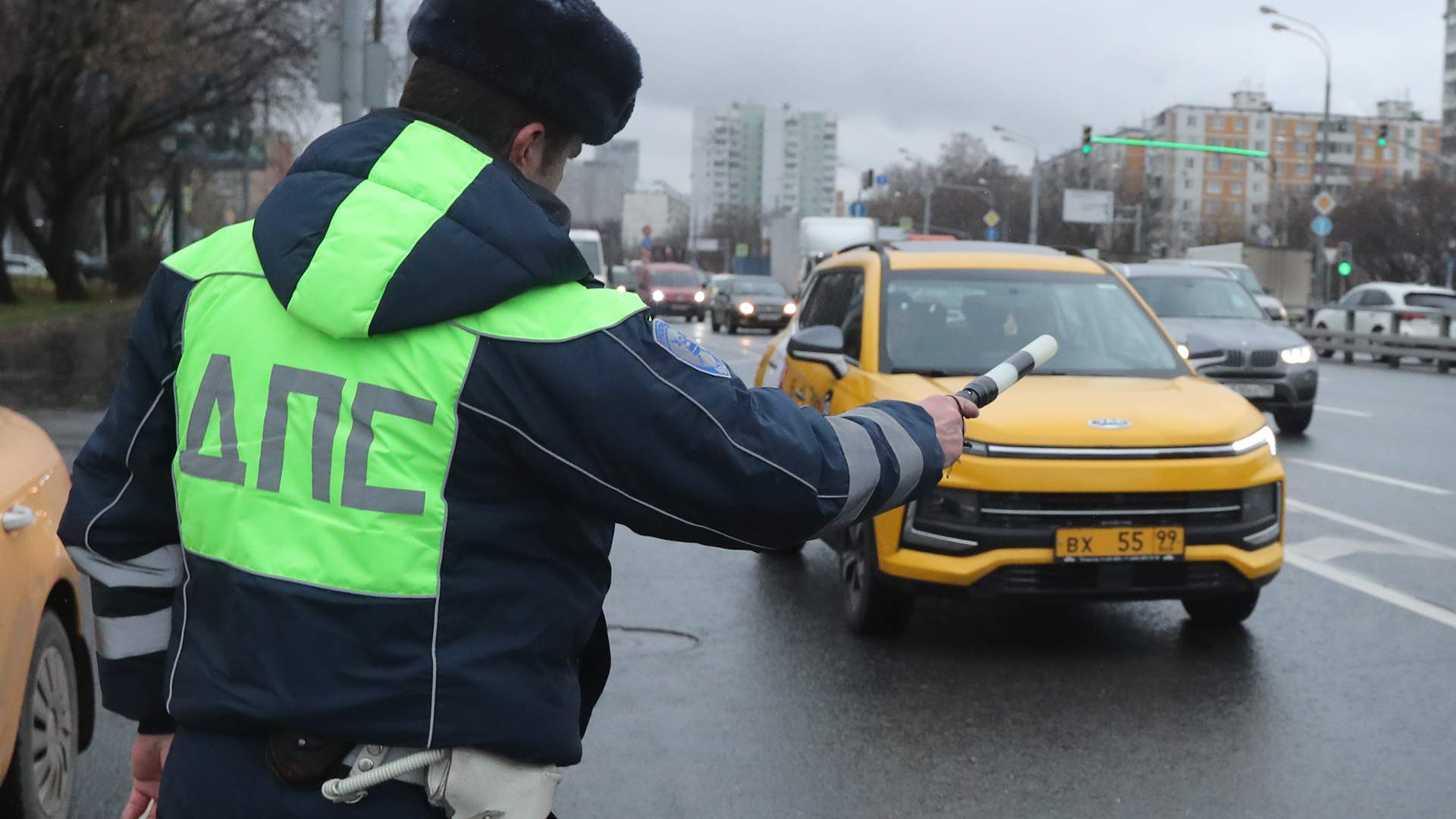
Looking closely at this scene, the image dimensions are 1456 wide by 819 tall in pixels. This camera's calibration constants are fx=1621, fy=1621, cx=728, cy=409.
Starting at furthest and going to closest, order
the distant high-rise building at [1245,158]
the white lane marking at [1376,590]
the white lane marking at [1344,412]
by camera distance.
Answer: the distant high-rise building at [1245,158] → the white lane marking at [1344,412] → the white lane marking at [1376,590]

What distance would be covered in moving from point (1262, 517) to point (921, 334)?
1.84 metres

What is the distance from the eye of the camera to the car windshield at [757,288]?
39531 millimetres

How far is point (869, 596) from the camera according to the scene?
6691 mm

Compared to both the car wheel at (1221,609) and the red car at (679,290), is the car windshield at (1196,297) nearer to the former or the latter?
the car wheel at (1221,609)

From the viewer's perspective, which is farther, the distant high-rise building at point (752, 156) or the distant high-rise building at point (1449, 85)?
the distant high-rise building at point (752, 156)

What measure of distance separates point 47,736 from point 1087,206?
83.9 meters

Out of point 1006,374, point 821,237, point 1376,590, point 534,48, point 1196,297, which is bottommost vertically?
point 1376,590

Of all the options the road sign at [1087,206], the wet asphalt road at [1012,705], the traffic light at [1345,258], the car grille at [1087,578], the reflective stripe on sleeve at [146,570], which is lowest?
the wet asphalt road at [1012,705]

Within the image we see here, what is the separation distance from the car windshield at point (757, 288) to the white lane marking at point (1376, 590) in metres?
30.8

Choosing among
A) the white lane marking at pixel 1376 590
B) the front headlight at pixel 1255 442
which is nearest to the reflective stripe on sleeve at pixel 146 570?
the front headlight at pixel 1255 442

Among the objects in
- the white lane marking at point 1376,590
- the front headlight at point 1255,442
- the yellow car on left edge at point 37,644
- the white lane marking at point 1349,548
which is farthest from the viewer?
the white lane marking at point 1349,548

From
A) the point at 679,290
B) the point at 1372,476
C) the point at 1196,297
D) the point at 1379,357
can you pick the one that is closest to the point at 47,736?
the point at 1372,476

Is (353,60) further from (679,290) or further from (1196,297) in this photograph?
(679,290)

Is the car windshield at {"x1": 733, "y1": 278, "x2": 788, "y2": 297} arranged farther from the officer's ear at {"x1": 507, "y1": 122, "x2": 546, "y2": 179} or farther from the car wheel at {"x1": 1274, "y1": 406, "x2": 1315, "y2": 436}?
the officer's ear at {"x1": 507, "y1": 122, "x2": 546, "y2": 179}
